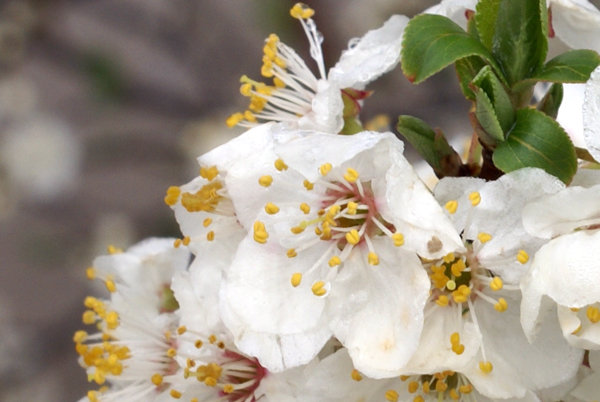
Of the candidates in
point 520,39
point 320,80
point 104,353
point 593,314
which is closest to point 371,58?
point 320,80

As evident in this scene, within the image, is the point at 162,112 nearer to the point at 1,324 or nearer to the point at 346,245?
the point at 1,324

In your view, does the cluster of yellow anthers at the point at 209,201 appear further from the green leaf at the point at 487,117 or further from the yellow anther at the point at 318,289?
the green leaf at the point at 487,117

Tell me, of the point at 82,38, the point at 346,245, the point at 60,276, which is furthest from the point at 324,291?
the point at 82,38

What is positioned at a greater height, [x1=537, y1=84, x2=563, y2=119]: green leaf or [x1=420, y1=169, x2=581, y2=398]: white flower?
[x1=537, y1=84, x2=563, y2=119]: green leaf

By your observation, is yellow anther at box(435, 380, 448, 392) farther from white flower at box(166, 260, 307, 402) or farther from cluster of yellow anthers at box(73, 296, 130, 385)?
cluster of yellow anthers at box(73, 296, 130, 385)

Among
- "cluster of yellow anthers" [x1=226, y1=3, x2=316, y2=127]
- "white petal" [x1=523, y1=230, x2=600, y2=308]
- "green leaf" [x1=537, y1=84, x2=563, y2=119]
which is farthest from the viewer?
"cluster of yellow anthers" [x1=226, y1=3, x2=316, y2=127]

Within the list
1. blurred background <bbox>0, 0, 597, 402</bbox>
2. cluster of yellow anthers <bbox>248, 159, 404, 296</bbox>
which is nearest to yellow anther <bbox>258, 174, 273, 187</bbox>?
cluster of yellow anthers <bbox>248, 159, 404, 296</bbox>

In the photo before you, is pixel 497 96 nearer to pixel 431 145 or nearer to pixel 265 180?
pixel 431 145
